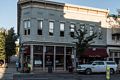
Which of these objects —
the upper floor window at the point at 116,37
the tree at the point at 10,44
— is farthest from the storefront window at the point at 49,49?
the tree at the point at 10,44

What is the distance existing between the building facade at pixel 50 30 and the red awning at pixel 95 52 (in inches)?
10.3

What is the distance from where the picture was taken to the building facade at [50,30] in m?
46.4

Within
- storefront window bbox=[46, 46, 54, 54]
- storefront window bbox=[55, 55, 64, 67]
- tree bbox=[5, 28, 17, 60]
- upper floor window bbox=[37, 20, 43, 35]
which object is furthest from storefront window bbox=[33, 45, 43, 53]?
tree bbox=[5, 28, 17, 60]

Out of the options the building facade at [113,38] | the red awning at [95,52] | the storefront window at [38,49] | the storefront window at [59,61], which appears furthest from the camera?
the building facade at [113,38]

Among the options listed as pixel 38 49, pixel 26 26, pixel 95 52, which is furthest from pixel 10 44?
pixel 95 52

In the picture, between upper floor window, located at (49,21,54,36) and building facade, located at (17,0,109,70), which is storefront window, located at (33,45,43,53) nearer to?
building facade, located at (17,0,109,70)

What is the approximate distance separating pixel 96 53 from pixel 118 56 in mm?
5373

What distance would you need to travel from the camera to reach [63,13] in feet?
161

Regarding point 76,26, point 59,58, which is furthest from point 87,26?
point 59,58

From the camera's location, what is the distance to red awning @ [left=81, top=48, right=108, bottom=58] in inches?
1985

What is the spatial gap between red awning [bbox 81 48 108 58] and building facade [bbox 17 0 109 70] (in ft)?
0.86

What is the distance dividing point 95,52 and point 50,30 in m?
8.94

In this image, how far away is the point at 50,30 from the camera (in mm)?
47938

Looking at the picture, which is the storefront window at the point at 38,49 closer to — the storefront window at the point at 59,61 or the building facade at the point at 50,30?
the building facade at the point at 50,30
